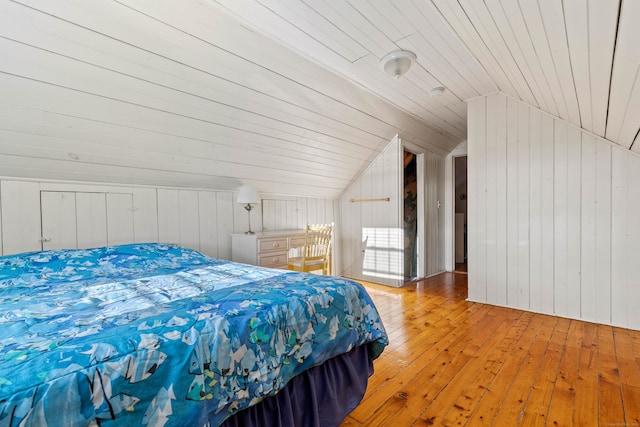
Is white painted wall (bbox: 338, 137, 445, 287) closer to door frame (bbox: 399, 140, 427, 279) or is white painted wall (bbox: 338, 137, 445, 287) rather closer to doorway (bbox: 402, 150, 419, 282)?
door frame (bbox: 399, 140, 427, 279)

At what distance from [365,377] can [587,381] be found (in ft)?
4.49

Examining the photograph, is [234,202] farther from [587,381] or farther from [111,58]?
[587,381]

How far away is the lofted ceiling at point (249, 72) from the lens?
1.43 metres

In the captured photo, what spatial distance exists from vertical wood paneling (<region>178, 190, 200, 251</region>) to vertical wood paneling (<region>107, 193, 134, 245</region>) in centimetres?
44

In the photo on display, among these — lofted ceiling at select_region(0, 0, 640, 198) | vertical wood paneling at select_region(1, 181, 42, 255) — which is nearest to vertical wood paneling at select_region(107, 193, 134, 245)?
lofted ceiling at select_region(0, 0, 640, 198)

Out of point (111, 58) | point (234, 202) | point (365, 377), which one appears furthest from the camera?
point (234, 202)

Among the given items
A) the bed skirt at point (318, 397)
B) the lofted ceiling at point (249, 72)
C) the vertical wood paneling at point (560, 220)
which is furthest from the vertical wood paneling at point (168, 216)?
the vertical wood paneling at point (560, 220)

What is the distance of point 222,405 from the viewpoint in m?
0.89

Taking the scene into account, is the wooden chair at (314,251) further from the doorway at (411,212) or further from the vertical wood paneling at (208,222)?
the doorway at (411,212)

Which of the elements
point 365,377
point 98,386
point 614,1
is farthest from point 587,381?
point 98,386

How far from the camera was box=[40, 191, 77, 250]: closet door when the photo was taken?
7.18 ft

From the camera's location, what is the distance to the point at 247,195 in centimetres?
316

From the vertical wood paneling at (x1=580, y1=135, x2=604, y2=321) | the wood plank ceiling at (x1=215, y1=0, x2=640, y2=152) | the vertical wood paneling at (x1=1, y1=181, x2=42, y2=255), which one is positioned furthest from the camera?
the vertical wood paneling at (x1=580, y1=135, x2=604, y2=321)

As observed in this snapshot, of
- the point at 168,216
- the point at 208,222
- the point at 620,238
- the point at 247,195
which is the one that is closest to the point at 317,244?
the point at 247,195
